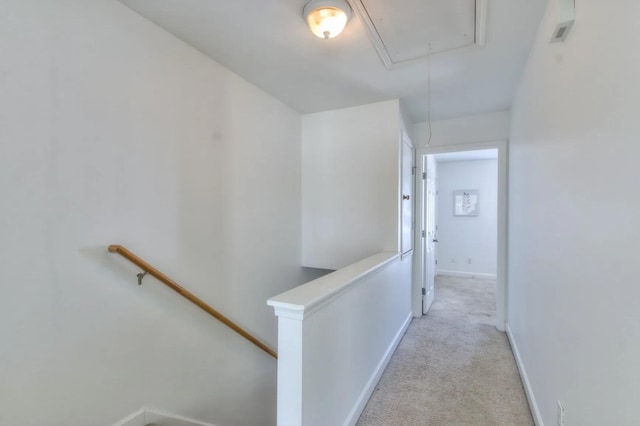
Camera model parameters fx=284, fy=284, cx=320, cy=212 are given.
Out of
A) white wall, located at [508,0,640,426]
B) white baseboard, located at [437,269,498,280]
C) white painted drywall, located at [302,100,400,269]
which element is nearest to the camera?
white wall, located at [508,0,640,426]

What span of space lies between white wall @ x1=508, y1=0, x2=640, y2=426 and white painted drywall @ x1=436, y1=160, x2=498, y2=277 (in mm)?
4391

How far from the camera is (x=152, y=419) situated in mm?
1649

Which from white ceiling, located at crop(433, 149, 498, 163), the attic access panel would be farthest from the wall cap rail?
white ceiling, located at crop(433, 149, 498, 163)

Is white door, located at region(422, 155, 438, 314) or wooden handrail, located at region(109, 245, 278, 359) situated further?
white door, located at region(422, 155, 438, 314)

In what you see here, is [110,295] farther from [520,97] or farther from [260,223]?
[520,97]

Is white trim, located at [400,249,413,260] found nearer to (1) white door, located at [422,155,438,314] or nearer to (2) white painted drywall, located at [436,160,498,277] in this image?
(1) white door, located at [422,155,438,314]

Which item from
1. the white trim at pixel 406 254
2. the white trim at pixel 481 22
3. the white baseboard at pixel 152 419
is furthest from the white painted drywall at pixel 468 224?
the white baseboard at pixel 152 419

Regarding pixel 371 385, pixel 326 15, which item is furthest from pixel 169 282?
pixel 326 15

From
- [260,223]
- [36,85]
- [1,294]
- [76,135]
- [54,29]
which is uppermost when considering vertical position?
[54,29]

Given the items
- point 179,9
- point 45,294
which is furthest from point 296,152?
point 45,294

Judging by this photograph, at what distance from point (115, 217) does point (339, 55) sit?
5.84ft

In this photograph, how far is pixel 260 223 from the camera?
266 centimetres

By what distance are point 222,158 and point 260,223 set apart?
711 mm

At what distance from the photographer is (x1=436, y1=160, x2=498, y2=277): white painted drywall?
5754 mm
